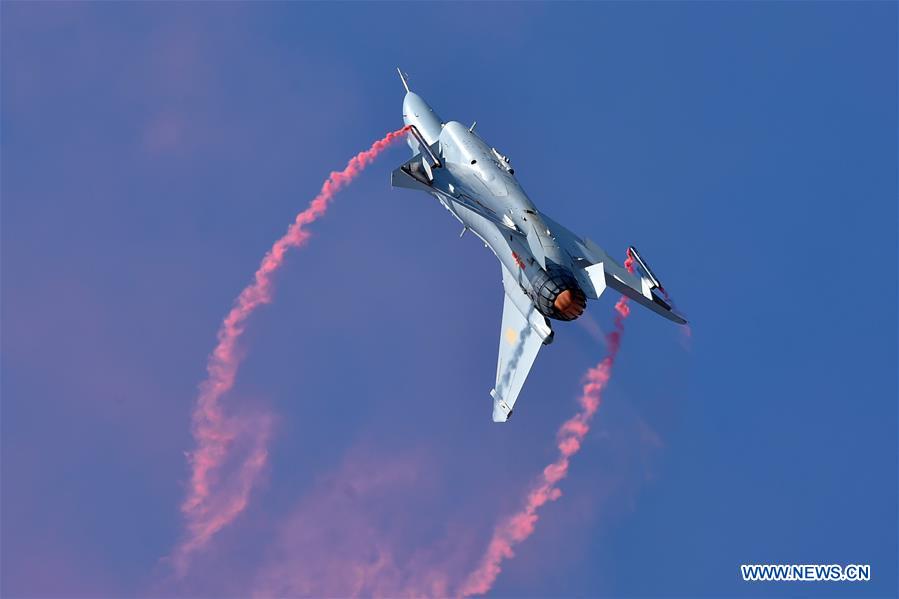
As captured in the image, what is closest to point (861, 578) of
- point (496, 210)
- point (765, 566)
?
point (765, 566)

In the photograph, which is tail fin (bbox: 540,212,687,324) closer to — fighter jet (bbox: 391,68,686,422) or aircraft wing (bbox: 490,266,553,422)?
fighter jet (bbox: 391,68,686,422)

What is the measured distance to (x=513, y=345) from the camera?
49281 millimetres

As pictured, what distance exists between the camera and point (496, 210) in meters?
49.5

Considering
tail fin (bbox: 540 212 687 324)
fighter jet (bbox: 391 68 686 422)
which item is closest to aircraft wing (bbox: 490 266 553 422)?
fighter jet (bbox: 391 68 686 422)

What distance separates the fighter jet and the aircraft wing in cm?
4

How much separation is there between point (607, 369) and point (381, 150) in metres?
15.5

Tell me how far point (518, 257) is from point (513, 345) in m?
4.01

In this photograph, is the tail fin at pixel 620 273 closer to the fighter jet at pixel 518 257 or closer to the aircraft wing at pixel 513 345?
the fighter jet at pixel 518 257

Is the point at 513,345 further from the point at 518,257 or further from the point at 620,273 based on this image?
the point at 620,273

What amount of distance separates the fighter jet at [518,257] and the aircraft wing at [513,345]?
4 cm

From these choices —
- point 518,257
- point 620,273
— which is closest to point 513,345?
point 518,257

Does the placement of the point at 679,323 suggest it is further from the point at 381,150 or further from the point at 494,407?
the point at 381,150

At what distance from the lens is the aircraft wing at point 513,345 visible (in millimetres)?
48344

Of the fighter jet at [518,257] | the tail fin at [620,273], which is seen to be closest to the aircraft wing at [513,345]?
the fighter jet at [518,257]
